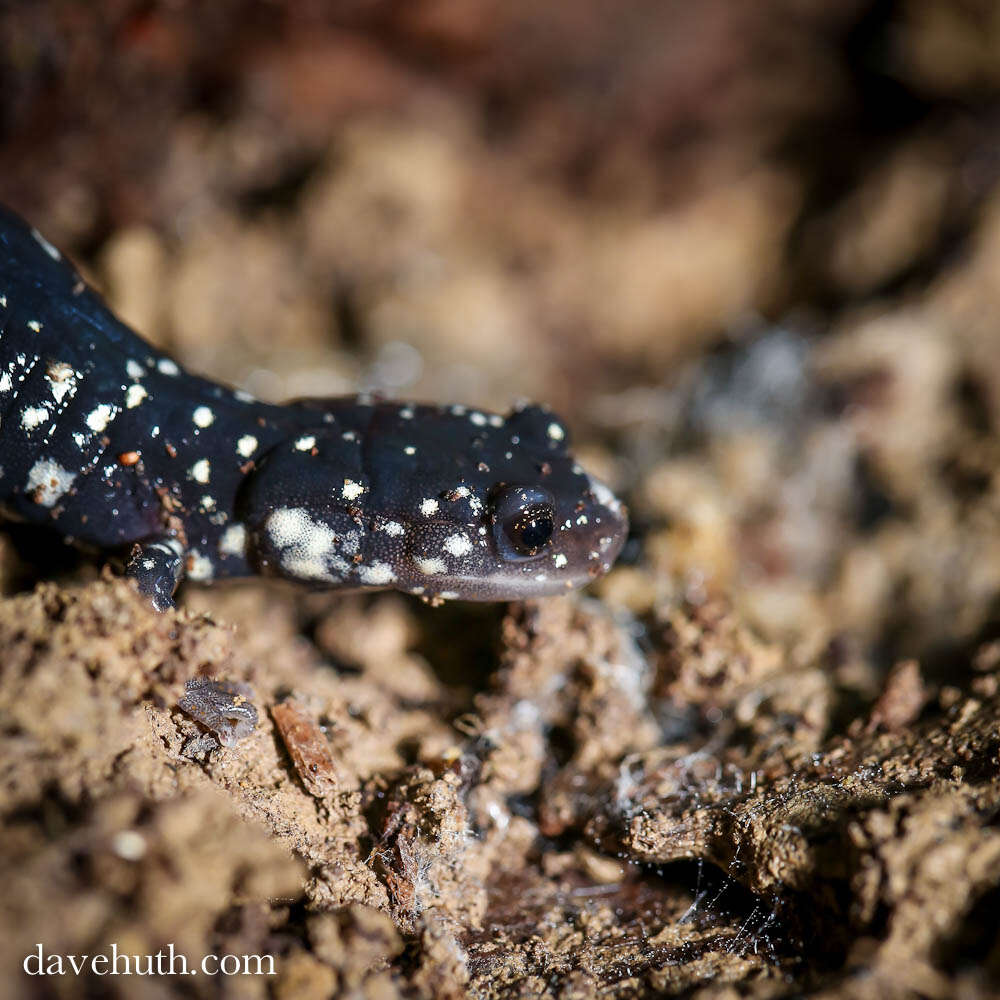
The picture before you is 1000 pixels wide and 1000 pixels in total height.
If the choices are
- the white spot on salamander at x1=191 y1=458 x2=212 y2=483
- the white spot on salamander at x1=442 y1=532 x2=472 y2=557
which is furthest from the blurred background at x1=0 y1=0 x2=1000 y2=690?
the white spot on salamander at x1=191 y1=458 x2=212 y2=483

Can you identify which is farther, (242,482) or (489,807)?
(242,482)

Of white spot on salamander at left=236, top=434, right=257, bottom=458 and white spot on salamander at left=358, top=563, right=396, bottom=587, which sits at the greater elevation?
white spot on salamander at left=236, top=434, right=257, bottom=458

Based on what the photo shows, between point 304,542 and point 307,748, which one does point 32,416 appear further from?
point 307,748


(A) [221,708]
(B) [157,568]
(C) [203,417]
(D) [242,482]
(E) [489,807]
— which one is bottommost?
(E) [489,807]

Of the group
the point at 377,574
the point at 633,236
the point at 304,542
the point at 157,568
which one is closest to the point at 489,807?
the point at 377,574

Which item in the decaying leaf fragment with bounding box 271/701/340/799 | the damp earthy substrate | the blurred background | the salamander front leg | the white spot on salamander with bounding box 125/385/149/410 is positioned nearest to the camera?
the damp earthy substrate

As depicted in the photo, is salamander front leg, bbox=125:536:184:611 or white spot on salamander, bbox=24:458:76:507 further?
white spot on salamander, bbox=24:458:76:507

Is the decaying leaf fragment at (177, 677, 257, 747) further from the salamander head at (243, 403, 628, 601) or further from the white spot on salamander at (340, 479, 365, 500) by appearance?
the white spot on salamander at (340, 479, 365, 500)

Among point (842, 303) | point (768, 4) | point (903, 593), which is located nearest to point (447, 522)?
point (903, 593)

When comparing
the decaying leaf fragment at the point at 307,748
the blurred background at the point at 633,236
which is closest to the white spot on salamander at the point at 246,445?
the decaying leaf fragment at the point at 307,748
